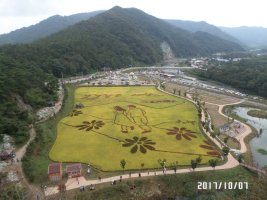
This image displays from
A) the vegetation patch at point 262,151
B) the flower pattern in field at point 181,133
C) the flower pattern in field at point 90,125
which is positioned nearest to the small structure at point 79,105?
the flower pattern in field at point 90,125

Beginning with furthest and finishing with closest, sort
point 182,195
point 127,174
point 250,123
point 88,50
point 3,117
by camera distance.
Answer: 1. point 88,50
2. point 250,123
3. point 3,117
4. point 127,174
5. point 182,195

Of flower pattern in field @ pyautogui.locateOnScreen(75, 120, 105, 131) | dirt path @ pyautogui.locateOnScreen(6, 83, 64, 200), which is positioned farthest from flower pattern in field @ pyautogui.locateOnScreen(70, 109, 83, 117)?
dirt path @ pyautogui.locateOnScreen(6, 83, 64, 200)

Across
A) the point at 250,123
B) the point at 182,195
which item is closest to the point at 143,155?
the point at 182,195

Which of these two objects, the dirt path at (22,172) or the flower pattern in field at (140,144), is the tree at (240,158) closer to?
the flower pattern in field at (140,144)

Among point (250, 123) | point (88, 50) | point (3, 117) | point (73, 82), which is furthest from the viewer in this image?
point (88, 50)

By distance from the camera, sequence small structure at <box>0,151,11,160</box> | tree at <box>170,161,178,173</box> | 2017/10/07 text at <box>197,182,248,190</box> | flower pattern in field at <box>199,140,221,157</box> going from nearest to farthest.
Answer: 2017/10/07 text at <box>197,182,248,190</box>, tree at <box>170,161,178,173</box>, small structure at <box>0,151,11,160</box>, flower pattern in field at <box>199,140,221,157</box>

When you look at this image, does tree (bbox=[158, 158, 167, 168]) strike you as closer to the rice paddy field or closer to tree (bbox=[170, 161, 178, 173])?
the rice paddy field

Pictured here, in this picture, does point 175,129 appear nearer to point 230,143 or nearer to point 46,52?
point 230,143

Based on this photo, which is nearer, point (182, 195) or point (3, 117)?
point (182, 195)
